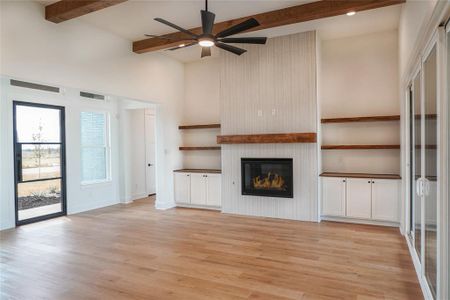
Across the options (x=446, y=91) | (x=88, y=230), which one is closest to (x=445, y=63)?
(x=446, y=91)

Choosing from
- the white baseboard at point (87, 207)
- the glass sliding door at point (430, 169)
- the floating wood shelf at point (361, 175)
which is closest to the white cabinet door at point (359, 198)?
the floating wood shelf at point (361, 175)

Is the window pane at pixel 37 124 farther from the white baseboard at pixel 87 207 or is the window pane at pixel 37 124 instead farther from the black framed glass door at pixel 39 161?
the white baseboard at pixel 87 207

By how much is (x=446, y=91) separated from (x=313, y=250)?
2.65 meters

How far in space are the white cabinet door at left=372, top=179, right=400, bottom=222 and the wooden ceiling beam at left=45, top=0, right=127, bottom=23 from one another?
489 centimetres

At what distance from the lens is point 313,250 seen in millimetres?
4027

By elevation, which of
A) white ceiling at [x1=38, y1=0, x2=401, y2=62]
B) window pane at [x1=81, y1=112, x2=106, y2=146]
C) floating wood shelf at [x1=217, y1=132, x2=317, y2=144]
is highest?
white ceiling at [x1=38, y1=0, x2=401, y2=62]

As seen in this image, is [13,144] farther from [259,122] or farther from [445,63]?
[445,63]

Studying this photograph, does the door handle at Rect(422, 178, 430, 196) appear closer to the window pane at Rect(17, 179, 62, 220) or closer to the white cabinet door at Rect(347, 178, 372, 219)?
the white cabinet door at Rect(347, 178, 372, 219)

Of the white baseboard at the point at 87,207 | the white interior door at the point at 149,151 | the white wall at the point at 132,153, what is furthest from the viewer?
the white interior door at the point at 149,151

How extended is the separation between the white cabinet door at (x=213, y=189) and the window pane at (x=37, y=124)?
132 inches

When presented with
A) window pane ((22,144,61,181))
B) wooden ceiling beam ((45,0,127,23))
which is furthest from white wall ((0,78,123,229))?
wooden ceiling beam ((45,0,127,23))

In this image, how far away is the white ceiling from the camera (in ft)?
14.7

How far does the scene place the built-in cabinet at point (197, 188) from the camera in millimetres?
6539

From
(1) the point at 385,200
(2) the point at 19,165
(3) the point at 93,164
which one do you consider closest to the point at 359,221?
(1) the point at 385,200
